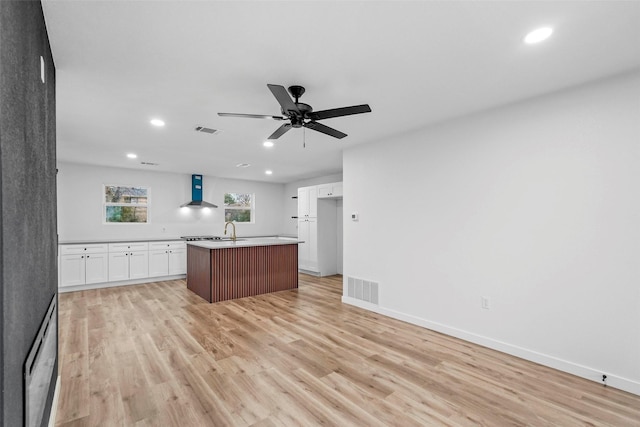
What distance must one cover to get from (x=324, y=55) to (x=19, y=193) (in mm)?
1982

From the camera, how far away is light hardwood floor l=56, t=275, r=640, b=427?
215 cm

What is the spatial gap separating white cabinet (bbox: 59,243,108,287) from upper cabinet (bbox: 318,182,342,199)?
4711 millimetres

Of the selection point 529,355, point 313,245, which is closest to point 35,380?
point 529,355

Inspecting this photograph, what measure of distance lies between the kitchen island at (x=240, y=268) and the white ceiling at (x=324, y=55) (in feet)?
7.71

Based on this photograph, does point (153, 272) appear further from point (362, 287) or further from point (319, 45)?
point (319, 45)

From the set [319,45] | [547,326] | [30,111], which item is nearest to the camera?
[30,111]

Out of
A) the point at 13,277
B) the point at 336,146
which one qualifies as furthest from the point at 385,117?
the point at 13,277

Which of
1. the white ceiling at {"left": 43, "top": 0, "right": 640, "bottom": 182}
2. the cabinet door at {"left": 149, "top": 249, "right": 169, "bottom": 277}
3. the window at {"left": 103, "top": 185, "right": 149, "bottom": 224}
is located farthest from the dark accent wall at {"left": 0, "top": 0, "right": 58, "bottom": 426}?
the window at {"left": 103, "top": 185, "right": 149, "bottom": 224}

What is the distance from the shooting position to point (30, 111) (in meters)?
1.36

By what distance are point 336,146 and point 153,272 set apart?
5016 millimetres

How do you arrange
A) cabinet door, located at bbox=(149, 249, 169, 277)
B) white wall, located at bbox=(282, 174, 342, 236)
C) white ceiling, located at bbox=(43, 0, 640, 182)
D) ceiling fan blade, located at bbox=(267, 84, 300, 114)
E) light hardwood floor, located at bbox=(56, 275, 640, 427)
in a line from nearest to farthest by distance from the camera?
white ceiling, located at bbox=(43, 0, 640, 182)
light hardwood floor, located at bbox=(56, 275, 640, 427)
ceiling fan blade, located at bbox=(267, 84, 300, 114)
cabinet door, located at bbox=(149, 249, 169, 277)
white wall, located at bbox=(282, 174, 342, 236)

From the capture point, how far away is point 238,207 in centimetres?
876

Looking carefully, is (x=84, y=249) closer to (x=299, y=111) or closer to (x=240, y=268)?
(x=240, y=268)

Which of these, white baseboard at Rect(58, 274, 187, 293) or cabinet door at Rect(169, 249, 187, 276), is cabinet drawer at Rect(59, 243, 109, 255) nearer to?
white baseboard at Rect(58, 274, 187, 293)
